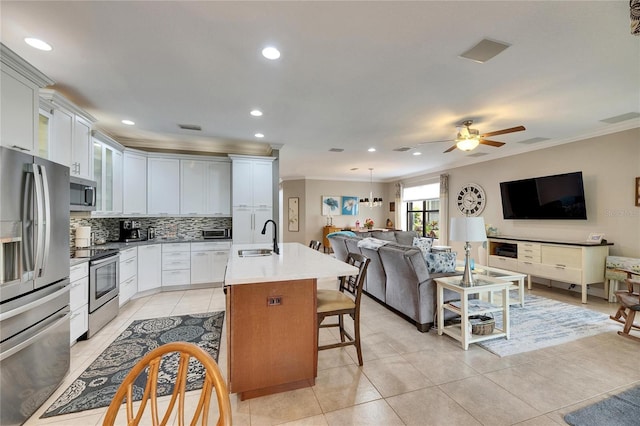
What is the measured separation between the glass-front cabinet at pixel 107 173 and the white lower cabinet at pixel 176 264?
3.27 ft

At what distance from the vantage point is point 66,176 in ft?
7.71

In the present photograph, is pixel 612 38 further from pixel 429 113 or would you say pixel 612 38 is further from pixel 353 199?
pixel 353 199

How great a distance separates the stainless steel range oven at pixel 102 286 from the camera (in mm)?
3064

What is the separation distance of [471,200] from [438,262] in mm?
4511

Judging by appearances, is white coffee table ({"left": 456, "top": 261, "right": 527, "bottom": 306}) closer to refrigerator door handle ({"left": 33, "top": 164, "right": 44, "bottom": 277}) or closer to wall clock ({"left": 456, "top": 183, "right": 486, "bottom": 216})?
wall clock ({"left": 456, "top": 183, "right": 486, "bottom": 216})

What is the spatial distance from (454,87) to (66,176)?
12.5ft

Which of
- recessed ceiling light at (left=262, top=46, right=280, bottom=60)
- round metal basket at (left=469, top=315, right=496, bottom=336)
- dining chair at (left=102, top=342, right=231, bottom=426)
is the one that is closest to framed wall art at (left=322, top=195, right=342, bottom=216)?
round metal basket at (left=469, top=315, right=496, bottom=336)

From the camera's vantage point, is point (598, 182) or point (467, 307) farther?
point (598, 182)

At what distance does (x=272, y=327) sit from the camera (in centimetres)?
209

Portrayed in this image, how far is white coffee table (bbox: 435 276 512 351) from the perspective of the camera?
2.85m

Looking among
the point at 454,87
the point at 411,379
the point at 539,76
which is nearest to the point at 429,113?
the point at 454,87

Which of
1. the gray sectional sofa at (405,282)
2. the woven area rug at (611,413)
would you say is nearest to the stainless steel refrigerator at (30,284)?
the gray sectional sofa at (405,282)

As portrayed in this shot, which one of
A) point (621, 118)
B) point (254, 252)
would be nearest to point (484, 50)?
point (254, 252)

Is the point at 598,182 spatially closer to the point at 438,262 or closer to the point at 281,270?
the point at 438,262
